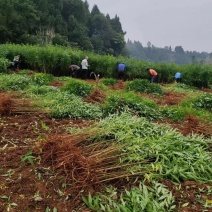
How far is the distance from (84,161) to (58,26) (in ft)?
152

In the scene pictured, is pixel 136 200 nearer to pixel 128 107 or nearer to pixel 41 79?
pixel 128 107

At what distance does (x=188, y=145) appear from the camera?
3.60 meters

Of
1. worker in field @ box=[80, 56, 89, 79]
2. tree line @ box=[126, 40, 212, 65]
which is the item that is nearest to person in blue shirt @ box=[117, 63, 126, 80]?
worker in field @ box=[80, 56, 89, 79]

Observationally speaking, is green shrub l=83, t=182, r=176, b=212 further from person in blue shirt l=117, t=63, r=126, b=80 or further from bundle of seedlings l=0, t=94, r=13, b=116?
person in blue shirt l=117, t=63, r=126, b=80

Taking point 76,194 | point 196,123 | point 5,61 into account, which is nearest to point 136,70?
point 5,61

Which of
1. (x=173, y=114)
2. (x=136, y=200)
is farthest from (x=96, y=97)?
(x=136, y=200)

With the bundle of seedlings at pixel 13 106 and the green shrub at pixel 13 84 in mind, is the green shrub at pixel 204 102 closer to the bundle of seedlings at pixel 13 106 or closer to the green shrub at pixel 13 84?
the bundle of seedlings at pixel 13 106

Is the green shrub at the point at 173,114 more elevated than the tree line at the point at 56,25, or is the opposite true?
the tree line at the point at 56,25

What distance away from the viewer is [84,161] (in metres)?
2.98

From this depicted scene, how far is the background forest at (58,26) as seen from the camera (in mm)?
29359

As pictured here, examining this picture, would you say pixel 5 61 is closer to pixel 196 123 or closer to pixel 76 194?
pixel 196 123

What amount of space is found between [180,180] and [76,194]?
4.07 feet

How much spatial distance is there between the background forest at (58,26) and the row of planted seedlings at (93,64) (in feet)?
9.84

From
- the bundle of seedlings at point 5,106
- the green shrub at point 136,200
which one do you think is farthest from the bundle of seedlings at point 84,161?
the bundle of seedlings at point 5,106
